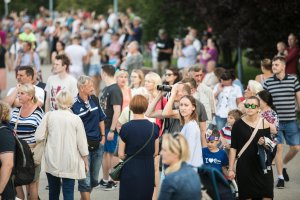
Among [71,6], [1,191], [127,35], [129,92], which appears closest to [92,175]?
[129,92]

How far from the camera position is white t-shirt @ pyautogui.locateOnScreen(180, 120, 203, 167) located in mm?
10148

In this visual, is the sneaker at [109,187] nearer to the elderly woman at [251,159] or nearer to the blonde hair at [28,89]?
the blonde hair at [28,89]

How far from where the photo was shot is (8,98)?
12195 mm

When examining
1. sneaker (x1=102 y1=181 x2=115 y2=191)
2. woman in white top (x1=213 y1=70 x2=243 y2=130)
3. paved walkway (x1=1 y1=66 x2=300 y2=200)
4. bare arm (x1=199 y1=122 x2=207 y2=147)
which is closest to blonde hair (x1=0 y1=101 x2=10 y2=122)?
bare arm (x1=199 y1=122 x2=207 y2=147)

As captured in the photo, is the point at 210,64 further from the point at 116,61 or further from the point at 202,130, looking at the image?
the point at 202,130

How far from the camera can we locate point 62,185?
11.1 meters

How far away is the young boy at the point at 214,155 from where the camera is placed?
11.4 m

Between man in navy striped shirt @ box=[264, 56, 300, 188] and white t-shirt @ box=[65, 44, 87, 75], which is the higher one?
white t-shirt @ box=[65, 44, 87, 75]

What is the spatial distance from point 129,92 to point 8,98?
8.83 ft

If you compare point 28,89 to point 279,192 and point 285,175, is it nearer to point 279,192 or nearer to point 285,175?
point 279,192

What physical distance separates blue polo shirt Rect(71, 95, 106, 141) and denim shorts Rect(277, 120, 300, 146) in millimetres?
3374

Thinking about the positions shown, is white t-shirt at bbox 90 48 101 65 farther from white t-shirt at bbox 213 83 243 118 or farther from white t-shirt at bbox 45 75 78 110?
white t-shirt at bbox 45 75 78 110

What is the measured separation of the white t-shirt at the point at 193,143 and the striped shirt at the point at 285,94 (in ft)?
13.3

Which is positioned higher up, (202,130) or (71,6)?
(71,6)
